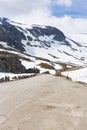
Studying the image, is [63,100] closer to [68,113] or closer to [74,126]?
→ [68,113]

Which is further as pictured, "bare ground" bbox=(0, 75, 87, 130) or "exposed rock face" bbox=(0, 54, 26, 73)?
"exposed rock face" bbox=(0, 54, 26, 73)

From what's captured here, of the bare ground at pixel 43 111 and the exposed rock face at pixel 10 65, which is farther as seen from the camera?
the exposed rock face at pixel 10 65

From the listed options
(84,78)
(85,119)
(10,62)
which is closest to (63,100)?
(85,119)

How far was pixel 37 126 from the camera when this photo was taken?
11.0 metres

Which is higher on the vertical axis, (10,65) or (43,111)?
(10,65)

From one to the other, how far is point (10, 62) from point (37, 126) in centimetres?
9655

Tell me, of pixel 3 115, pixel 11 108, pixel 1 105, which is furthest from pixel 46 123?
pixel 1 105

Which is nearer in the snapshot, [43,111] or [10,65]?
[43,111]

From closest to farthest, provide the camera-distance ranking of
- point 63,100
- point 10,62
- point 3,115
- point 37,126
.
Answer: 1. point 37,126
2. point 3,115
3. point 63,100
4. point 10,62

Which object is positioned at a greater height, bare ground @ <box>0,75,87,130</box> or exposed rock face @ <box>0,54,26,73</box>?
exposed rock face @ <box>0,54,26,73</box>

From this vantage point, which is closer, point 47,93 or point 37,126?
point 37,126

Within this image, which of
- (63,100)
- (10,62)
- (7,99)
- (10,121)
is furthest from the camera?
(10,62)

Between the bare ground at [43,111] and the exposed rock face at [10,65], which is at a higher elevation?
the exposed rock face at [10,65]

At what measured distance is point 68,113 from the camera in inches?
509
